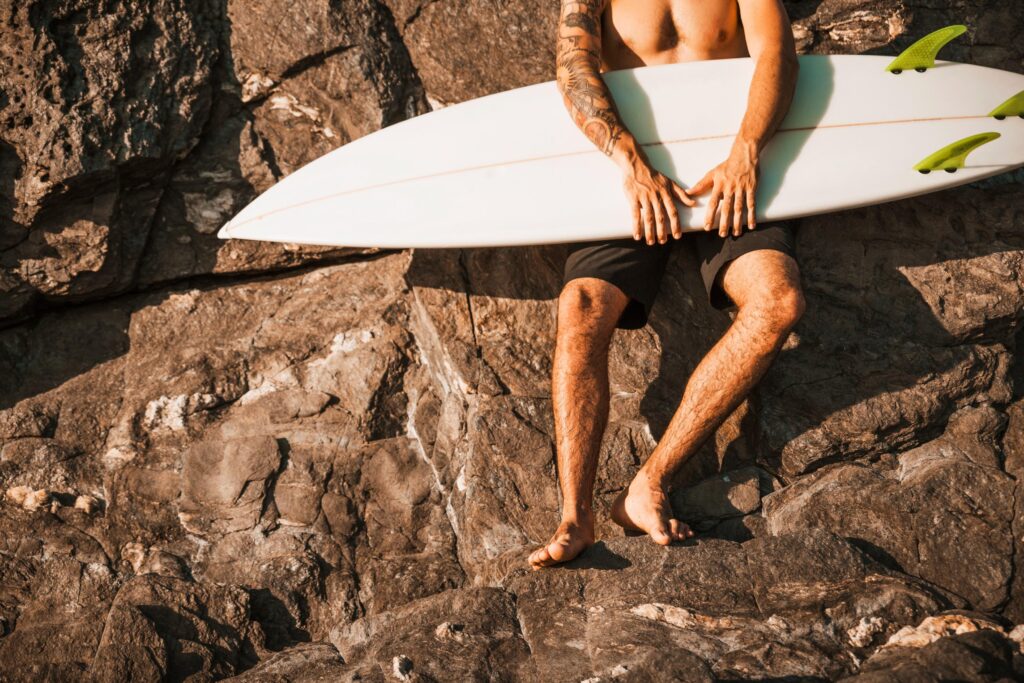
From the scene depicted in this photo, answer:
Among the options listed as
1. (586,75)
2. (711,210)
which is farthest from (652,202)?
(586,75)

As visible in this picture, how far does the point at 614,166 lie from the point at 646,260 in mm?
332

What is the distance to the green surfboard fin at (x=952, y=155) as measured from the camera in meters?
3.20

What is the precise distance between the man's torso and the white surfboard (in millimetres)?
108

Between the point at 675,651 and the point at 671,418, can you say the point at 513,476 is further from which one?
the point at 675,651

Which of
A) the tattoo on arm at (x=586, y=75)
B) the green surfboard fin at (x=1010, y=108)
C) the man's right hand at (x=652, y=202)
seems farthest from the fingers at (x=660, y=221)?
the green surfboard fin at (x=1010, y=108)

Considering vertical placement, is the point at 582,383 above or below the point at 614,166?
below

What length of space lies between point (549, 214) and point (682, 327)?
1.93 feet

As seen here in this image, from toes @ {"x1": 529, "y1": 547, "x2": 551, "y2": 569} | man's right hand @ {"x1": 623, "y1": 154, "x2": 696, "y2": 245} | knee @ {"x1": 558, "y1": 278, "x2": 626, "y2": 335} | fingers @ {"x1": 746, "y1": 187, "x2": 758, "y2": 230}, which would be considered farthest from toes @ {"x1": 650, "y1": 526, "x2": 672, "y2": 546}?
fingers @ {"x1": 746, "y1": 187, "x2": 758, "y2": 230}

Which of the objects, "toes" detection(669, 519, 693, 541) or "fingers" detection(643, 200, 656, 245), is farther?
"fingers" detection(643, 200, 656, 245)

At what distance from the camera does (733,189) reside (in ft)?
9.99

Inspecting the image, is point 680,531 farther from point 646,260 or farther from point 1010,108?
point 1010,108

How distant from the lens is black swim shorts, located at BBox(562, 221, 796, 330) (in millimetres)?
3039

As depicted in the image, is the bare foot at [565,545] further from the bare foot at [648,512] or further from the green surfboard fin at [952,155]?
the green surfboard fin at [952,155]

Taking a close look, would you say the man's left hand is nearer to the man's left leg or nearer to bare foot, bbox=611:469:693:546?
the man's left leg
